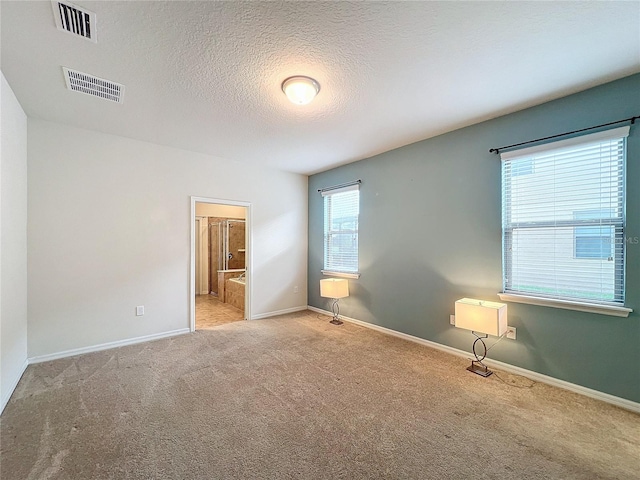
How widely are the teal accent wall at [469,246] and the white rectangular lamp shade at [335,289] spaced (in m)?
0.21

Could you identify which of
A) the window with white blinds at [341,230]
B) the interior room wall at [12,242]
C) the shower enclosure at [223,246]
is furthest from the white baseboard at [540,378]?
the shower enclosure at [223,246]

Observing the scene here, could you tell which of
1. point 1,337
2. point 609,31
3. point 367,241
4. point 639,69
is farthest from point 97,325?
point 639,69

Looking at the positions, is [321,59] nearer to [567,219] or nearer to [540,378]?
[567,219]

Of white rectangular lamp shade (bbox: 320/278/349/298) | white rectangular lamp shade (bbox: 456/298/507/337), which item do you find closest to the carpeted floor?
white rectangular lamp shade (bbox: 456/298/507/337)

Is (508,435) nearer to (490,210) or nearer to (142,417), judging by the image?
(490,210)

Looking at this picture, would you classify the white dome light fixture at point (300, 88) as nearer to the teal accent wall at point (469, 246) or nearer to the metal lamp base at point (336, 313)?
the teal accent wall at point (469, 246)

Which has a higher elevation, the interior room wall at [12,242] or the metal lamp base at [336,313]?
the interior room wall at [12,242]

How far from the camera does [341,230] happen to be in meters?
4.76

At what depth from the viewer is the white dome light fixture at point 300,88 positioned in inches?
86.6

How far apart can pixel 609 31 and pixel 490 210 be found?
1594 millimetres

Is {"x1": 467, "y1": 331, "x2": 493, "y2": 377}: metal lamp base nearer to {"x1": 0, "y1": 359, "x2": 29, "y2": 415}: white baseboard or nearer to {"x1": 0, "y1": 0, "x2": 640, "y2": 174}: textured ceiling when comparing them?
{"x1": 0, "y1": 0, "x2": 640, "y2": 174}: textured ceiling

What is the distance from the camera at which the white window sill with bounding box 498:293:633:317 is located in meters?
2.22

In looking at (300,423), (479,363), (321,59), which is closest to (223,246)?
(300,423)

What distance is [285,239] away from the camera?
16.7 feet
